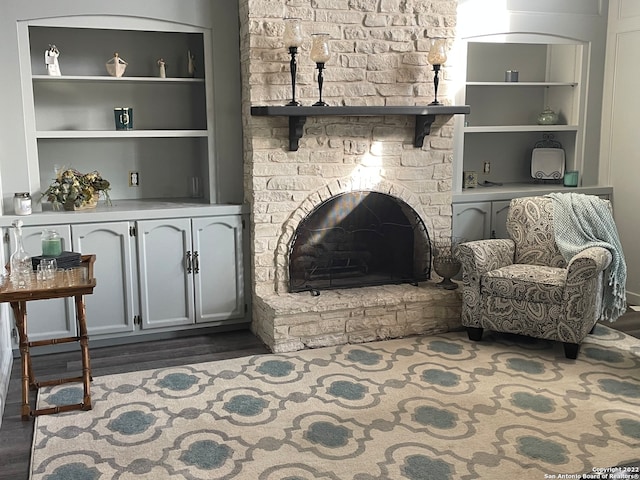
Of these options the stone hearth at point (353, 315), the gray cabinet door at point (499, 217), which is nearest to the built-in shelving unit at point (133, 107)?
the stone hearth at point (353, 315)

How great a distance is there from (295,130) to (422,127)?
90 centimetres

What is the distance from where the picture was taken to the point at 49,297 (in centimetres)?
320

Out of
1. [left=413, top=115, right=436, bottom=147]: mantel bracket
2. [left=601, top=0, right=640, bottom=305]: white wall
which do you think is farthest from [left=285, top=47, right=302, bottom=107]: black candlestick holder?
[left=601, top=0, right=640, bottom=305]: white wall

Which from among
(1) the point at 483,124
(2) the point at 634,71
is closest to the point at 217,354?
Result: (1) the point at 483,124

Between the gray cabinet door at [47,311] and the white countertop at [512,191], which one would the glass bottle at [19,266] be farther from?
the white countertop at [512,191]

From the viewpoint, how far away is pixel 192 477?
2.81m

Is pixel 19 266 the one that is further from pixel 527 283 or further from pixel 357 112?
pixel 527 283

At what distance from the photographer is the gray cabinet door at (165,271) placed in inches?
173

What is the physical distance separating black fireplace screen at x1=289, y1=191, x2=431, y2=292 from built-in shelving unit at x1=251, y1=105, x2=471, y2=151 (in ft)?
1.64

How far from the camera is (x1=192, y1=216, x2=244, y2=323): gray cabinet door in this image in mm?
4523

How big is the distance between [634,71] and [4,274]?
456cm

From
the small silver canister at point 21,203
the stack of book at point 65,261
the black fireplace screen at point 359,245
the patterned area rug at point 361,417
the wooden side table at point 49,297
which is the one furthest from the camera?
the black fireplace screen at point 359,245

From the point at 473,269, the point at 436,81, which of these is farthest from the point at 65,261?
the point at 436,81

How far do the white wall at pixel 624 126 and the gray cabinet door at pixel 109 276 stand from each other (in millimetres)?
3739
